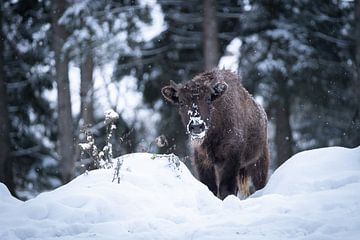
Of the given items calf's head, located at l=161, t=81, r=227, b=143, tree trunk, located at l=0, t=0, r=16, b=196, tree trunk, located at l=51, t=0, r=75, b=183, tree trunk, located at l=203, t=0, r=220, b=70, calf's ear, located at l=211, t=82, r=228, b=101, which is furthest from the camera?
tree trunk, located at l=0, t=0, r=16, b=196

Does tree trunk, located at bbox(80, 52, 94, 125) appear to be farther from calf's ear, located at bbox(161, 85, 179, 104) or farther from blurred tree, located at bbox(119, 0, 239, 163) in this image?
calf's ear, located at bbox(161, 85, 179, 104)

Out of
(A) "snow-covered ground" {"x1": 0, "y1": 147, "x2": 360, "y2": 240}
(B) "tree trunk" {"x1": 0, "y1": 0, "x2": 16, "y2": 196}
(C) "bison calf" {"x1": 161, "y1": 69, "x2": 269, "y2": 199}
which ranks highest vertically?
(A) "snow-covered ground" {"x1": 0, "y1": 147, "x2": 360, "y2": 240}

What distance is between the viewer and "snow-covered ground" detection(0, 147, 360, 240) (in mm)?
4504

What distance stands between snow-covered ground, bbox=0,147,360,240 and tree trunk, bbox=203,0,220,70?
7.80 m

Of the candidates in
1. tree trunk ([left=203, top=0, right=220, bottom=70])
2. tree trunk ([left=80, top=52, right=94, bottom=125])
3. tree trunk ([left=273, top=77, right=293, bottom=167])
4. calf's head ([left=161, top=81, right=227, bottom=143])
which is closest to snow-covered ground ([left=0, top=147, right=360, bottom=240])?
calf's head ([left=161, top=81, right=227, bottom=143])

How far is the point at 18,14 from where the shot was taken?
15.4 metres

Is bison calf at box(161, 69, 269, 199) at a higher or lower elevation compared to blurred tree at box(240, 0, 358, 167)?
higher

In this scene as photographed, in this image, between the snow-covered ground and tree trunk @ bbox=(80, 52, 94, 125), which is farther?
tree trunk @ bbox=(80, 52, 94, 125)

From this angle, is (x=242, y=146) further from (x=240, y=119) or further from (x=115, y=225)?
(x=115, y=225)

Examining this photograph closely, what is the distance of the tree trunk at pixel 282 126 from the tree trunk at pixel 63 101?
598 centimetres

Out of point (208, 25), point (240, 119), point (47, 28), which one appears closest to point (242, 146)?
point (240, 119)

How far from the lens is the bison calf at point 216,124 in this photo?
24.8ft

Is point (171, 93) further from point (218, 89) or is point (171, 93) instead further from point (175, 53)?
point (175, 53)

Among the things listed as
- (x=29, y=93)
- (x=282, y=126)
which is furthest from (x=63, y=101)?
(x=282, y=126)
